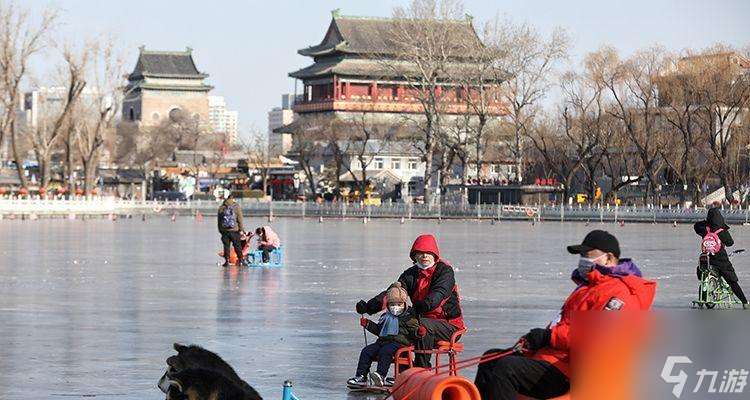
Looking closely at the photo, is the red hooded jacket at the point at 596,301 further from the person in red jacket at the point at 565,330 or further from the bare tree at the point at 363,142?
the bare tree at the point at 363,142

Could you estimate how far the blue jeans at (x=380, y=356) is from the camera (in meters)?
11.4

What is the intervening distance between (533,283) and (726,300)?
5793 mm

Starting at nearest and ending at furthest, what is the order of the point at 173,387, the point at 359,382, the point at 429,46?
1. the point at 173,387
2. the point at 359,382
3. the point at 429,46

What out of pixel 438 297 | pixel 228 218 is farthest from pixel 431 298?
pixel 228 218

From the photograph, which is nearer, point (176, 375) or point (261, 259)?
point (176, 375)

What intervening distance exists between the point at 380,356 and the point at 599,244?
3565 millimetres

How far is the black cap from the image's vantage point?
8.15 m

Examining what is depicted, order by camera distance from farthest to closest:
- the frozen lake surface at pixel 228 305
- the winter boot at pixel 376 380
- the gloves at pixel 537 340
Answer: the frozen lake surface at pixel 228 305 → the winter boot at pixel 376 380 → the gloves at pixel 537 340

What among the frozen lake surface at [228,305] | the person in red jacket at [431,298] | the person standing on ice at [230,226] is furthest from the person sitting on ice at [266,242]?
the person in red jacket at [431,298]

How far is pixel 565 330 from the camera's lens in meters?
7.71

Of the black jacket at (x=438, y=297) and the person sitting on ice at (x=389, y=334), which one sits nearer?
the person sitting on ice at (x=389, y=334)

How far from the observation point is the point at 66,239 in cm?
4375

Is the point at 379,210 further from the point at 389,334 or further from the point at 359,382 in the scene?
the point at 389,334

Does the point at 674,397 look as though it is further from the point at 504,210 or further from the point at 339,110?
the point at 339,110
